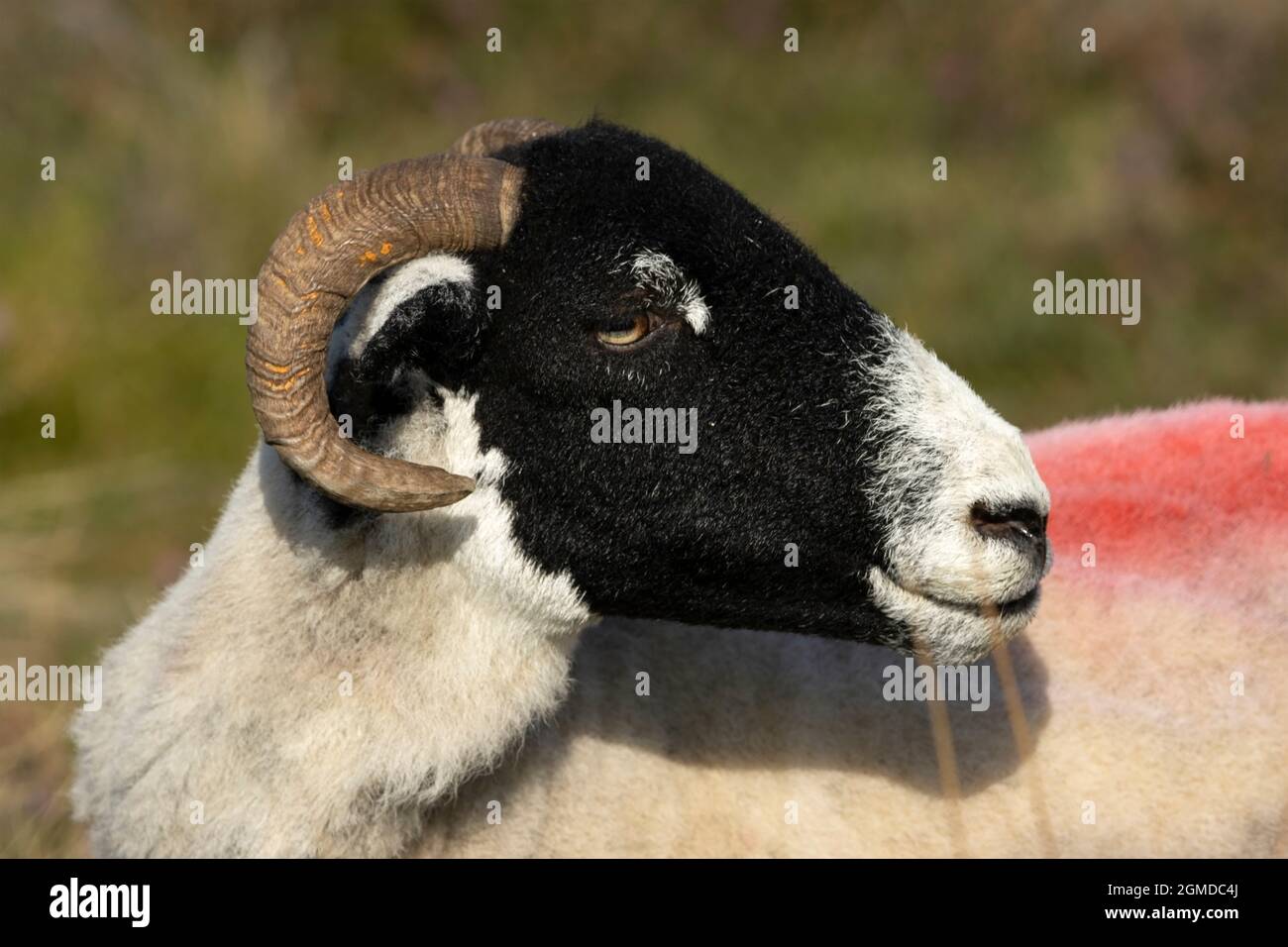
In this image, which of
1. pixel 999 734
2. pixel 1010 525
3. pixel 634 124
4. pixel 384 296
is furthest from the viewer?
pixel 634 124

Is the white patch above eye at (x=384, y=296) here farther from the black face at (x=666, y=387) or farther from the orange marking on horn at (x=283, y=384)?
the orange marking on horn at (x=283, y=384)

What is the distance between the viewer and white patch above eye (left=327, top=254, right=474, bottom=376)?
393cm

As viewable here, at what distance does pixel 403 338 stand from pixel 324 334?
0.22 m

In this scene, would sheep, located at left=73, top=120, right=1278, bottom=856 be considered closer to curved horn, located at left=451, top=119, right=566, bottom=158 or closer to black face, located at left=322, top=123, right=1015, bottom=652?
black face, located at left=322, top=123, right=1015, bottom=652

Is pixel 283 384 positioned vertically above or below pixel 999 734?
above

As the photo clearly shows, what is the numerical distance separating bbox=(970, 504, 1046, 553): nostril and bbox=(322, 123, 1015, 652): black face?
0.28 metres

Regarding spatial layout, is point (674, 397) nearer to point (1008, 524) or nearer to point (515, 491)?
point (515, 491)

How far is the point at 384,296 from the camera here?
13.0 ft

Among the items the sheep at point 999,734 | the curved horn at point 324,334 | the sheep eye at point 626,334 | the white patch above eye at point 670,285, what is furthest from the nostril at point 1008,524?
the curved horn at point 324,334

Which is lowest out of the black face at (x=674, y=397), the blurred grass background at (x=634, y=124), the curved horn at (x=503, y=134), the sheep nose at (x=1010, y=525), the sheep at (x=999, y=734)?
the sheep at (x=999, y=734)

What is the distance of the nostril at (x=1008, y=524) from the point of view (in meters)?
3.84

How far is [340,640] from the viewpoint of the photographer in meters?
4.14

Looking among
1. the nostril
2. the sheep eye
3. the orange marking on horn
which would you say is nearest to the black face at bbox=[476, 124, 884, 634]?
the sheep eye

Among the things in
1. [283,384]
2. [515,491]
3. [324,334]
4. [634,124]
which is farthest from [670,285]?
[634,124]
